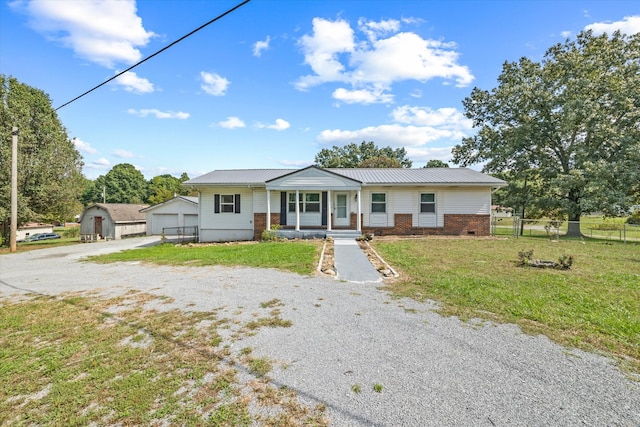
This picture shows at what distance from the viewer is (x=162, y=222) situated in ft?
83.9

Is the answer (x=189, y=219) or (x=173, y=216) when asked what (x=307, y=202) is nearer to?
(x=189, y=219)

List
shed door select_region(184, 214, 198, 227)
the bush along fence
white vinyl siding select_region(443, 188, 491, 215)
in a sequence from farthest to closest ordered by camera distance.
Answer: shed door select_region(184, 214, 198, 227) < the bush along fence < white vinyl siding select_region(443, 188, 491, 215)

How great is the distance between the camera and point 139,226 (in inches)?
1156

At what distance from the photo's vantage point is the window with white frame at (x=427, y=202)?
16.1 metres

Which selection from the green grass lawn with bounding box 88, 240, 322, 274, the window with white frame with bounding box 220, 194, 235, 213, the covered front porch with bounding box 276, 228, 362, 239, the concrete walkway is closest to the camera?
the concrete walkway

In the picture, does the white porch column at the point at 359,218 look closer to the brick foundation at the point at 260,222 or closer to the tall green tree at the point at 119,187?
the brick foundation at the point at 260,222

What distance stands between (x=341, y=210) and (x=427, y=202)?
492 cm

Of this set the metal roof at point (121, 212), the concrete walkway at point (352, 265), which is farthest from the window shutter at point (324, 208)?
the metal roof at point (121, 212)

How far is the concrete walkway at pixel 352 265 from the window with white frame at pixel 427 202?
5.71m

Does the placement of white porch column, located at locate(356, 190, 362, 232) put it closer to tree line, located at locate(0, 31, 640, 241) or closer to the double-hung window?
the double-hung window

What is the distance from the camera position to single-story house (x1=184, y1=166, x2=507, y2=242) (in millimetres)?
15367

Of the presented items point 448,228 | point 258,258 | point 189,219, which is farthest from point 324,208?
point 189,219

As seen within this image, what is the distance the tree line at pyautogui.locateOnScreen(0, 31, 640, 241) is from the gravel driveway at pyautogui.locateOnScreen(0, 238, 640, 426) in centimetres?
1959

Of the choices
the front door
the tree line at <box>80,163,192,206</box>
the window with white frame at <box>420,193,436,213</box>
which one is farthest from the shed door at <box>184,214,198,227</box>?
the tree line at <box>80,163,192,206</box>
